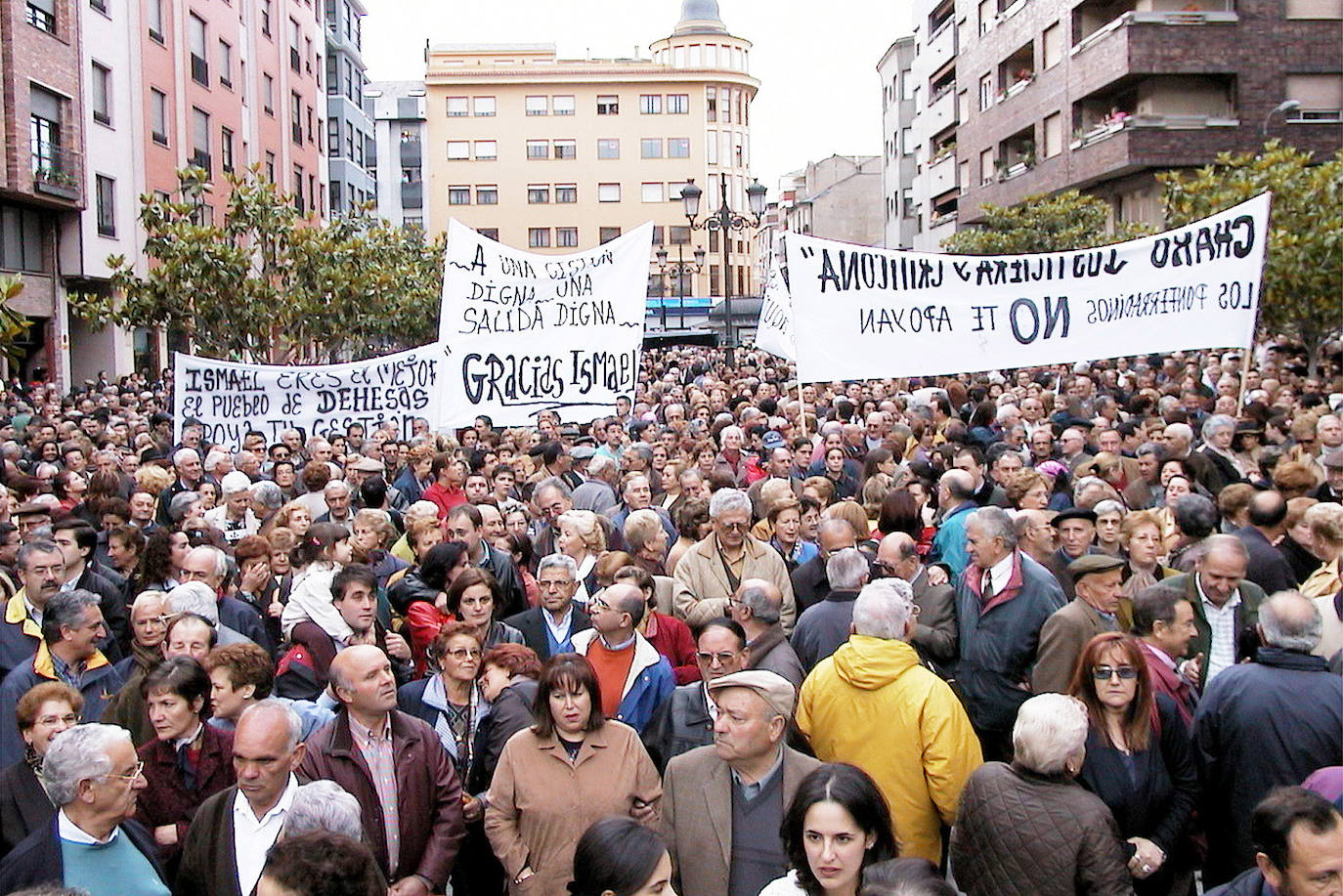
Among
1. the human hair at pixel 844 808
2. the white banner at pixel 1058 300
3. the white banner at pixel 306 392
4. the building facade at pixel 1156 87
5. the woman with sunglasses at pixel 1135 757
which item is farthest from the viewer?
the building facade at pixel 1156 87

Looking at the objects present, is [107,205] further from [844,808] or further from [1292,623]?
[844,808]

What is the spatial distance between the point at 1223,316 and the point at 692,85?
3198 inches

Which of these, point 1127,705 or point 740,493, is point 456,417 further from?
point 1127,705

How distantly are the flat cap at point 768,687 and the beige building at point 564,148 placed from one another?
3348 inches

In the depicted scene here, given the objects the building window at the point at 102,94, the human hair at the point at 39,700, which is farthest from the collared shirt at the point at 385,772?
the building window at the point at 102,94

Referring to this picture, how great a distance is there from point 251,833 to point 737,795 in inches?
62.5

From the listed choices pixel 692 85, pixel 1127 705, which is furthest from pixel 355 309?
pixel 692 85

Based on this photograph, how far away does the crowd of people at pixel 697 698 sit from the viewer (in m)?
4.18

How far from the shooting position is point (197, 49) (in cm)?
4128

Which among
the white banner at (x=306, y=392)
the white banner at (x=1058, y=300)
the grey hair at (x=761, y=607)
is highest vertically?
the white banner at (x=1058, y=300)

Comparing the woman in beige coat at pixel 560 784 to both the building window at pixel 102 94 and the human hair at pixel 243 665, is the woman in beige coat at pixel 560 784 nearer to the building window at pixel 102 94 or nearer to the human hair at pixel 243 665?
the human hair at pixel 243 665

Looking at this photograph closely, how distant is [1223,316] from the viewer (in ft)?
38.5

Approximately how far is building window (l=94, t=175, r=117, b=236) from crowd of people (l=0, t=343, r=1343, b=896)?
27.3m

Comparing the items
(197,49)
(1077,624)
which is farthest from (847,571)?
(197,49)
